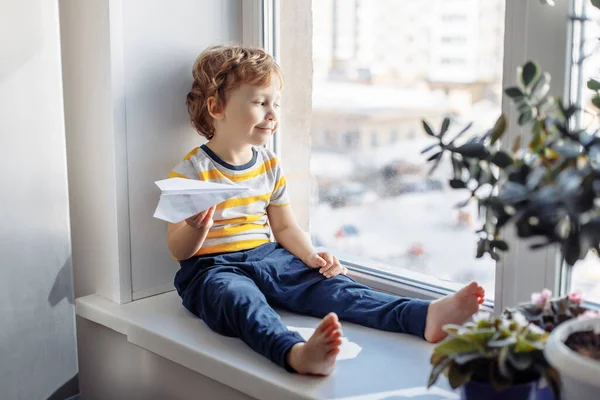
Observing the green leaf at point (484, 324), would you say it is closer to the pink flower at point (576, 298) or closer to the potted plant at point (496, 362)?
the potted plant at point (496, 362)

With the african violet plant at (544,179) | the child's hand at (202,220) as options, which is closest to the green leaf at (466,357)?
the african violet plant at (544,179)

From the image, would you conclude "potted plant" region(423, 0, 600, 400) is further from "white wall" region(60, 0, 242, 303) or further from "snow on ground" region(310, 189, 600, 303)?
"white wall" region(60, 0, 242, 303)

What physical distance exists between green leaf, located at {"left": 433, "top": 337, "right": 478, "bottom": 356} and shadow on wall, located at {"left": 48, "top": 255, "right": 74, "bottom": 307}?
0.83 m

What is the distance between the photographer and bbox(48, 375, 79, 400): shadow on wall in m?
1.50

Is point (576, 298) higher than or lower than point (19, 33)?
lower

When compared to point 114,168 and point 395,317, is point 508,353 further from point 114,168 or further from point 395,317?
point 114,168

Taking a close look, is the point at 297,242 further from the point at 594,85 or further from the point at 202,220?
the point at 594,85

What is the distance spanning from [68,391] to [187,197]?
596mm

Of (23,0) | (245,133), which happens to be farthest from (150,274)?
(23,0)

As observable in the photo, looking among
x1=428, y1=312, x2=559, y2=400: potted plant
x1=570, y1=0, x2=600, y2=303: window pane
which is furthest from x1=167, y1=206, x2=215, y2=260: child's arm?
x1=570, y1=0, x2=600, y2=303: window pane

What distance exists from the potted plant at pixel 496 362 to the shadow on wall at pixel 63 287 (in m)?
0.83

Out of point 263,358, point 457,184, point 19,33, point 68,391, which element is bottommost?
point 68,391

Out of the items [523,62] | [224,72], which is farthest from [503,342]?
[224,72]

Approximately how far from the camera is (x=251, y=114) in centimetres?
147
